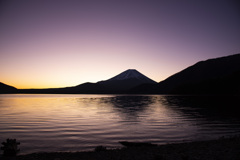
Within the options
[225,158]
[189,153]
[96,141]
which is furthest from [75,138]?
[225,158]

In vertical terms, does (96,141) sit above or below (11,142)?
below

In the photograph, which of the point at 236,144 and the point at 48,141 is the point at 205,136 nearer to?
the point at 236,144

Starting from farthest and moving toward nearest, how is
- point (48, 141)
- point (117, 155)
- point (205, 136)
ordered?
point (205, 136) → point (48, 141) → point (117, 155)

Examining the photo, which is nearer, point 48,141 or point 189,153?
point 189,153

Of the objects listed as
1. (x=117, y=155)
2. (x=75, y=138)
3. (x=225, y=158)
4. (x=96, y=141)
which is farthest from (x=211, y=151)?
(x=75, y=138)

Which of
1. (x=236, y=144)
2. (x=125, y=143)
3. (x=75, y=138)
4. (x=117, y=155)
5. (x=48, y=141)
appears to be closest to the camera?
(x=117, y=155)

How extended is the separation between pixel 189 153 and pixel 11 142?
467 inches

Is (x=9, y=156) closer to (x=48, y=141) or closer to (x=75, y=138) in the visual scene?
(x=48, y=141)

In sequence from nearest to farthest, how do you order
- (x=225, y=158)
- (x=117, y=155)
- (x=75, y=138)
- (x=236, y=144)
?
(x=225, y=158), (x=117, y=155), (x=236, y=144), (x=75, y=138)

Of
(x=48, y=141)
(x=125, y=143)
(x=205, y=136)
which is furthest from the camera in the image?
(x=205, y=136)

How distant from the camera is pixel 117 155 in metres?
12.5

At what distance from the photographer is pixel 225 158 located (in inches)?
448

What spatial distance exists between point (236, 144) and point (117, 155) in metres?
9.07

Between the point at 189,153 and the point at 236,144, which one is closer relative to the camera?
the point at 189,153
